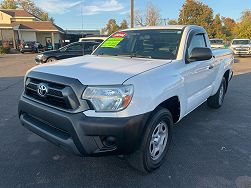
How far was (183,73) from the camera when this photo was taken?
3504mm

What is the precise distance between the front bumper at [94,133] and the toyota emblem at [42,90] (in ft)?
A: 0.63

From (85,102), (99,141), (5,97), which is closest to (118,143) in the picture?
(99,141)

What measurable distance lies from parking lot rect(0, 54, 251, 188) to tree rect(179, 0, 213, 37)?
49.5 meters

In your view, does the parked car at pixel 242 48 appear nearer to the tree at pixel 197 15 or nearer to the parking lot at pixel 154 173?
the parking lot at pixel 154 173

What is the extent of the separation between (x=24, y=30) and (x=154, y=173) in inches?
1672

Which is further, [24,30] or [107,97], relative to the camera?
[24,30]

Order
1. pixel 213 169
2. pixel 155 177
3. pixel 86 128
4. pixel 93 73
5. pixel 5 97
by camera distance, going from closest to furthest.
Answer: pixel 86 128
pixel 93 73
pixel 155 177
pixel 213 169
pixel 5 97

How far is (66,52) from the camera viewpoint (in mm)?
13641

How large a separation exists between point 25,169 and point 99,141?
51.6 inches

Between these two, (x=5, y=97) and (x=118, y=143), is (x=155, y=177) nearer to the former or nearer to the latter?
(x=118, y=143)

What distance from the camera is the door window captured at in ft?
13.2

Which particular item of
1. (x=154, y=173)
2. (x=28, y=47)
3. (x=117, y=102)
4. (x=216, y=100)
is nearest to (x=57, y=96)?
(x=117, y=102)

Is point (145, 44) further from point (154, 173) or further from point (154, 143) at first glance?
point (154, 173)

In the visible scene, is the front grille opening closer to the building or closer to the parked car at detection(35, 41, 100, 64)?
the parked car at detection(35, 41, 100, 64)
